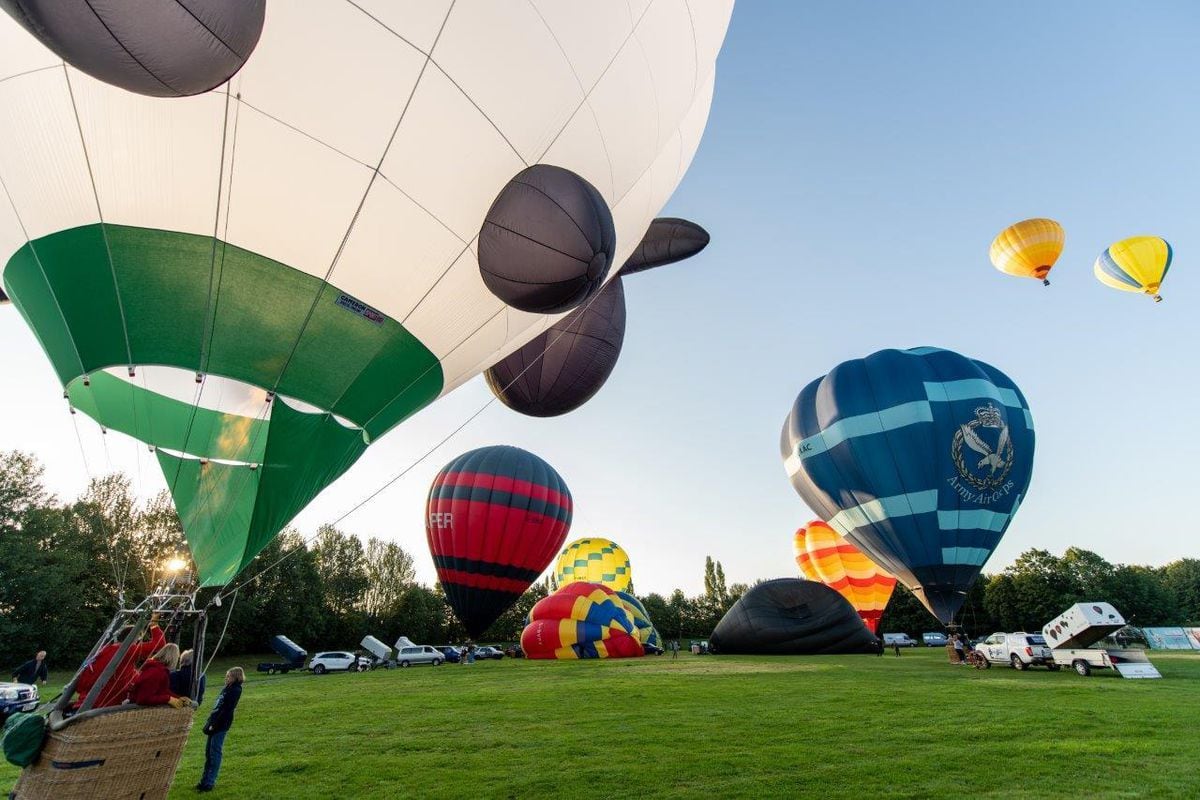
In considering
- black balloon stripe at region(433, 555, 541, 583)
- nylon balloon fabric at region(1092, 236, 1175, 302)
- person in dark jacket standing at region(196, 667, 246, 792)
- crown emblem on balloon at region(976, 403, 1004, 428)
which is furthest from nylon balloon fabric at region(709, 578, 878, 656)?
person in dark jacket standing at region(196, 667, 246, 792)

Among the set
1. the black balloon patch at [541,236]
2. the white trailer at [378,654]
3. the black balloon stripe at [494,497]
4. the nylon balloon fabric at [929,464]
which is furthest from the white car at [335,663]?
the black balloon patch at [541,236]

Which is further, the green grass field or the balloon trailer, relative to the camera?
the balloon trailer

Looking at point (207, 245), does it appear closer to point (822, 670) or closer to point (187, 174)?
point (187, 174)

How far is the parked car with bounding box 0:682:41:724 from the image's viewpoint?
740 cm

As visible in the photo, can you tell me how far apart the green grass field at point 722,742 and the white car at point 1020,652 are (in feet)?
12.9

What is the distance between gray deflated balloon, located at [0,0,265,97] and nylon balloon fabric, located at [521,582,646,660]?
1704cm

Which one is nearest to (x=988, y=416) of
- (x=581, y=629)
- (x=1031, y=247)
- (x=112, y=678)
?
(x=1031, y=247)

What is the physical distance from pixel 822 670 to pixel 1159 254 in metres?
17.7

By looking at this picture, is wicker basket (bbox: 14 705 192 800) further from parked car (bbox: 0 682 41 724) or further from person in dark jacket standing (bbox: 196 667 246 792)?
parked car (bbox: 0 682 41 724)

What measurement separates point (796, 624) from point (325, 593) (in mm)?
30720

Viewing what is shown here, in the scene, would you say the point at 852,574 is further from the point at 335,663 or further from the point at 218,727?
the point at 218,727

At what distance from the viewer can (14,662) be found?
22.2 m

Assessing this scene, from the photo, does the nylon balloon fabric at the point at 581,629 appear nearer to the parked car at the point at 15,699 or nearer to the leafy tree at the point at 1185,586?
the parked car at the point at 15,699

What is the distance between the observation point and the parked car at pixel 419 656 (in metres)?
23.6
